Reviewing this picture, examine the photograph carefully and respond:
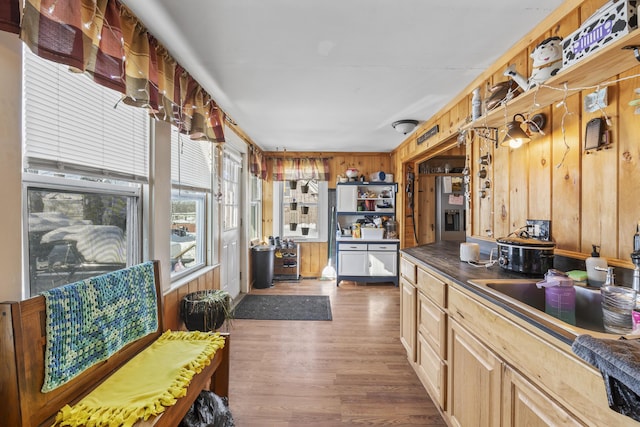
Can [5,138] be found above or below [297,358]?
above

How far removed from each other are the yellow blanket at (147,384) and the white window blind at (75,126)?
3.04ft

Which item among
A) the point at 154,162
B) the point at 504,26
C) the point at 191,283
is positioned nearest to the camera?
the point at 504,26

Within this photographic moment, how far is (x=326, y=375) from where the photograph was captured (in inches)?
84.7

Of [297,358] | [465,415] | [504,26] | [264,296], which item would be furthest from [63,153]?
[264,296]

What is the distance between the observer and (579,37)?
1183mm

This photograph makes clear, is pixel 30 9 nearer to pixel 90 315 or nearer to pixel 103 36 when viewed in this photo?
pixel 103 36

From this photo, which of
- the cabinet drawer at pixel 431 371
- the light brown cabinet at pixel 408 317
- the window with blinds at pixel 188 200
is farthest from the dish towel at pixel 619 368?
the window with blinds at pixel 188 200

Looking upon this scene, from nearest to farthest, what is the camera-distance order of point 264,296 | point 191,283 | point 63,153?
1. point 63,153
2. point 191,283
3. point 264,296

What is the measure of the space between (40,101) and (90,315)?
2.86 feet

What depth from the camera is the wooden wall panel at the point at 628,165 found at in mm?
1177

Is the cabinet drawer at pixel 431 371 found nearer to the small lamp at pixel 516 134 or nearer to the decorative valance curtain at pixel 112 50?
the small lamp at pixel 516 134

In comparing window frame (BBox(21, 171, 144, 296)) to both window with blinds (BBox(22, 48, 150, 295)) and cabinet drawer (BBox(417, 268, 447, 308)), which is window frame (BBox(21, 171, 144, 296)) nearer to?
window with blinds (BBox(22, 48, 150, 295))

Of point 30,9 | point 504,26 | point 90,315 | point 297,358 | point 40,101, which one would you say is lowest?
point 297,358

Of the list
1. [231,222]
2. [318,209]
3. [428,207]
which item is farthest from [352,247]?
[231,222]
